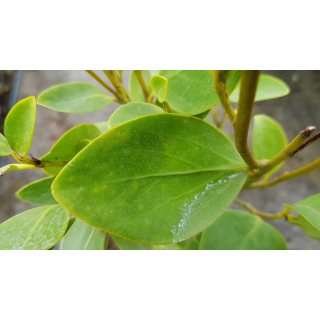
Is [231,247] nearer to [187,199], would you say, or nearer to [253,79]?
[187,199]

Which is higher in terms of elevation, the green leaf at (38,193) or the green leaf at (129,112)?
the green leaf at (129,112)

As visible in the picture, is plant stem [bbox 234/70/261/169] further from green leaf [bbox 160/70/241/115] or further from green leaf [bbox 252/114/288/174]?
green leaf [bbox 252/114/288/174]

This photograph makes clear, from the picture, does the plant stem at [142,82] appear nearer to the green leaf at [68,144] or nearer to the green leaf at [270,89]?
the green leaf at [68,144]

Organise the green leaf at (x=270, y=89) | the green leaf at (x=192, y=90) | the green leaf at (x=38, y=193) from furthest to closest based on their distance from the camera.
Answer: the green leaf at (x=270, y=89), the green leaf at (x=38, y=193), the green leaf at (x=192, y=90)

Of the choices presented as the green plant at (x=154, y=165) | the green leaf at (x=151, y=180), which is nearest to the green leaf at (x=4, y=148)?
the green plant at (x=154, y=165)

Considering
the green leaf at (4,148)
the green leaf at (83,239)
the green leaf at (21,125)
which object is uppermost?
the green leaf at (21,125)
